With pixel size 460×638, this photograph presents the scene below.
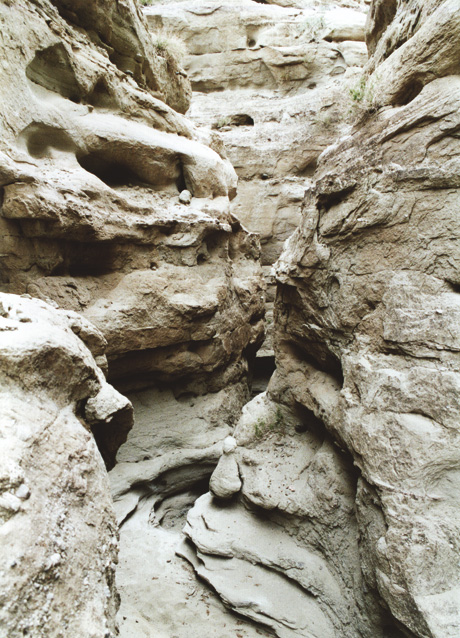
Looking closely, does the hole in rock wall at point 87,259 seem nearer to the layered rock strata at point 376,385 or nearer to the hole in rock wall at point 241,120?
the layered rock strata at point 376,385

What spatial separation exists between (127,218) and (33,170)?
1.29 m

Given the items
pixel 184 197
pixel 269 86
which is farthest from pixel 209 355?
pixel 269 86

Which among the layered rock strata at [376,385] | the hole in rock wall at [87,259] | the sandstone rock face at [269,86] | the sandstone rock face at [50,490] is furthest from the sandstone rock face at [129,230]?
the sandstone rock face at [269,86]

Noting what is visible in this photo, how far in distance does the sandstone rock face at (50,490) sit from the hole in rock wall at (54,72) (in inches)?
156

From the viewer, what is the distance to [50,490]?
1.82 m

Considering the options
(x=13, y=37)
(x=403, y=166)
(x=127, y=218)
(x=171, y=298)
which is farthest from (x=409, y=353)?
(x=13, y=37)

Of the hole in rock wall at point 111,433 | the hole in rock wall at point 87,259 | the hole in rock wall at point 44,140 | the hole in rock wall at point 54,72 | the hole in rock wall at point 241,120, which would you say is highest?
the hole in rock wall at point 241,120

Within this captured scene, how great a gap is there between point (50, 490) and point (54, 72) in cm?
553

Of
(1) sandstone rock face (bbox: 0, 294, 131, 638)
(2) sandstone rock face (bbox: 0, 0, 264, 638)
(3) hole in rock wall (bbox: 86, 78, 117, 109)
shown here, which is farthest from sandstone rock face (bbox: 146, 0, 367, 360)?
(1) sandstone rock face (bbox: 0, 294, 131, 638)

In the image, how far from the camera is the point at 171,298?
18.6 ft

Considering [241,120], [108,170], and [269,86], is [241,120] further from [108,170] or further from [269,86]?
[108,170]

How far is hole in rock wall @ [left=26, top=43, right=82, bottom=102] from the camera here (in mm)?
4777

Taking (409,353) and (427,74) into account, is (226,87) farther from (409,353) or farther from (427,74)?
(409,353)

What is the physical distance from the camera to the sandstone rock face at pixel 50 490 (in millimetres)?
1518
